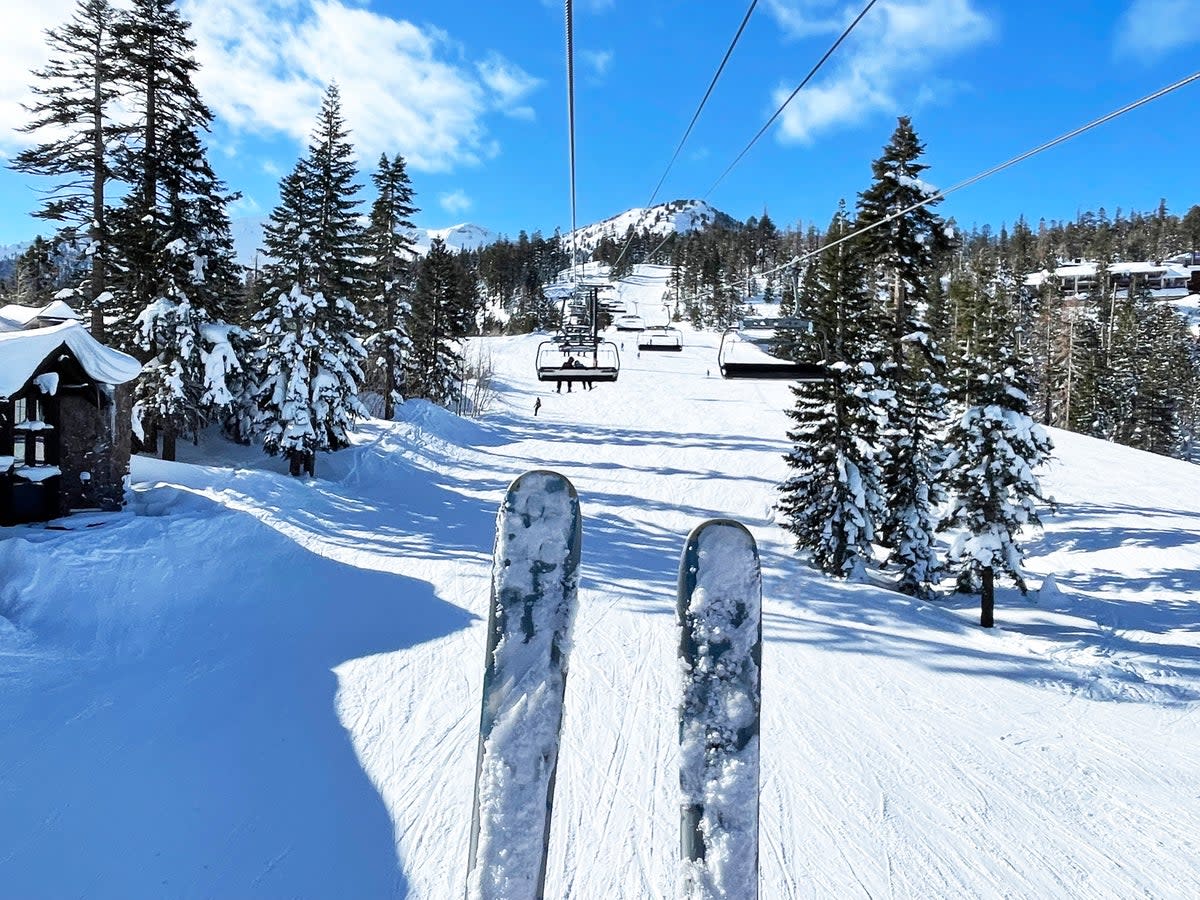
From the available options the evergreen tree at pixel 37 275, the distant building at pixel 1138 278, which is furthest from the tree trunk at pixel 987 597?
the distant building at pixel 1138 278

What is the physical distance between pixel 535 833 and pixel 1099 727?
31.7ft

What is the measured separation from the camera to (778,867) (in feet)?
17.9

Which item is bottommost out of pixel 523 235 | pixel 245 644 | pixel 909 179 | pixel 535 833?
pixel 245 644

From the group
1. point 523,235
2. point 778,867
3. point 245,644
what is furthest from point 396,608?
point 523,235

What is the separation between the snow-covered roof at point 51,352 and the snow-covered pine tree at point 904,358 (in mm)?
19631

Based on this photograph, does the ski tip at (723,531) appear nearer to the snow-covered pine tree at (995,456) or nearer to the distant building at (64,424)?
the distant building at (64,424)

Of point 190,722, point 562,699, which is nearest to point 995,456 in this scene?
point 562,699

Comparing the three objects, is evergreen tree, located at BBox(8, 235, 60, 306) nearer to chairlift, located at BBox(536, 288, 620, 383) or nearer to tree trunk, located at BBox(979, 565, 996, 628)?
chairlift, located at BBox(536, 288, 620, 383)

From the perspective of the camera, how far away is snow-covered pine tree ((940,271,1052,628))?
16.3 meters

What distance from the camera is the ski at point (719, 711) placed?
289 centimetres

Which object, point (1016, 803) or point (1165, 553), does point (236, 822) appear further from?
point (1165, 553)

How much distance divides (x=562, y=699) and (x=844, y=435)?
16.3 metres

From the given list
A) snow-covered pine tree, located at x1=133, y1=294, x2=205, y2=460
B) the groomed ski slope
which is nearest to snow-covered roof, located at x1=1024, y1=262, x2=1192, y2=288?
the groomed ski slope

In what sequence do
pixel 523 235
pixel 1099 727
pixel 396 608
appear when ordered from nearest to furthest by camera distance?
pixel 1099 727 → pixel 396 608 → pixel 523 235
